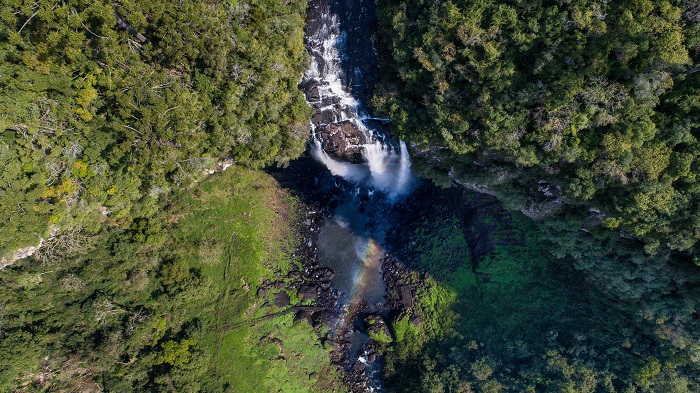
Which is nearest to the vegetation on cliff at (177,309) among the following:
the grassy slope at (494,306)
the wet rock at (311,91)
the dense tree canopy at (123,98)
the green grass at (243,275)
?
the green grass at (243,275)

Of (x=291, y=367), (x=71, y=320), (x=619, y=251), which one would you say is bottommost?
(x=291, y=367)

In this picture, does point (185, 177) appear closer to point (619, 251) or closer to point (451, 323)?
point (451, 323)

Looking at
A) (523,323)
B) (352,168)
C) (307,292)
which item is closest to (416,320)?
(523,323)

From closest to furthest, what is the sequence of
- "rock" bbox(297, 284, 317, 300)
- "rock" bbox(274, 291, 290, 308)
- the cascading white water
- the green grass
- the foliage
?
the foliage → the green grass → the cascading white water → "rock" bbox(274, 291, 290, 308) → "rock" bbox(297, 284, 317, 300)

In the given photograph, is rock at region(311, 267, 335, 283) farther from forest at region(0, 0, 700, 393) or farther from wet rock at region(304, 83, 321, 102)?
wet rock at region(304, 83, 321, 102)

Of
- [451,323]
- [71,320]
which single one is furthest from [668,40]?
[71,320]

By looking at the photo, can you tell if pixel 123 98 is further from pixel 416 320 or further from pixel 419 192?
pixel 416 320

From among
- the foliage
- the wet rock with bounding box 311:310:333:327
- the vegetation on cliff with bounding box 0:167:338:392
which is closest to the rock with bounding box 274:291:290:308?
the vegetation on cliff with bounding box 0:167:338:392
